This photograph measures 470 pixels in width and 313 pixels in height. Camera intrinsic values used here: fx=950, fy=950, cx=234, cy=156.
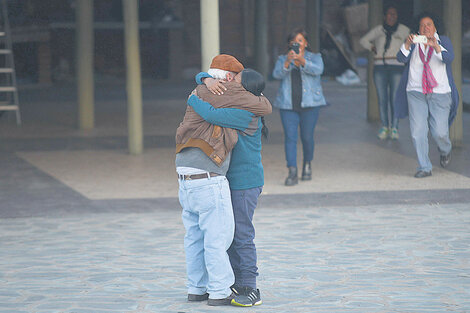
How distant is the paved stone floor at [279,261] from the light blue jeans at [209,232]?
160 millimetres

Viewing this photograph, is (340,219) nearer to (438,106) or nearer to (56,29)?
(438,106)

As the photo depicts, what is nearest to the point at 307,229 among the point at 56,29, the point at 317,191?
the point at 317,191

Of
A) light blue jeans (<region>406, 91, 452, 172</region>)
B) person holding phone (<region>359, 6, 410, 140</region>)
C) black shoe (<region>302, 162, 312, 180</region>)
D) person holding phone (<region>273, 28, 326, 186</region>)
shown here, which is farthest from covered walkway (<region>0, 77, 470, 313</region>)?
person holding phone (<region>273, 28, 326, 186</region>)

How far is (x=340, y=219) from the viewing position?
8422 millimetres

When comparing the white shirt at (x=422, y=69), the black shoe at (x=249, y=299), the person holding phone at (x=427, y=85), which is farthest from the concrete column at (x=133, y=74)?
the black shoe at (x=249, y=299)

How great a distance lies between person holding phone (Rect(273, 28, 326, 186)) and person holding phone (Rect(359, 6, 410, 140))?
3764 mm

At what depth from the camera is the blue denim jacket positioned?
988 centimetres

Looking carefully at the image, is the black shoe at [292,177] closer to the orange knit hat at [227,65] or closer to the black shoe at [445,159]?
the black shoe at [445,159]

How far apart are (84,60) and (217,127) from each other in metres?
10.3

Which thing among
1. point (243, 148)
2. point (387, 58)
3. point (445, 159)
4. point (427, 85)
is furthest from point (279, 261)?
point (387, 58)

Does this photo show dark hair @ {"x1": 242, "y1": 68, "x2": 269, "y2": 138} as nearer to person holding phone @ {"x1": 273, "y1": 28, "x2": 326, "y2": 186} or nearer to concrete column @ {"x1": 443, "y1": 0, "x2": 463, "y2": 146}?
person holding phone @ {"x1": 273, "y1": 28, "x2": 326, "y2": 186}

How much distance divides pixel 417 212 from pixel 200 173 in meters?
3.70

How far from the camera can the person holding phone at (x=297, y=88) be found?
981cm

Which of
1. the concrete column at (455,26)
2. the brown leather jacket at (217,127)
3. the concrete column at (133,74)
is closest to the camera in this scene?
the brown leather jacket at (217,127)
